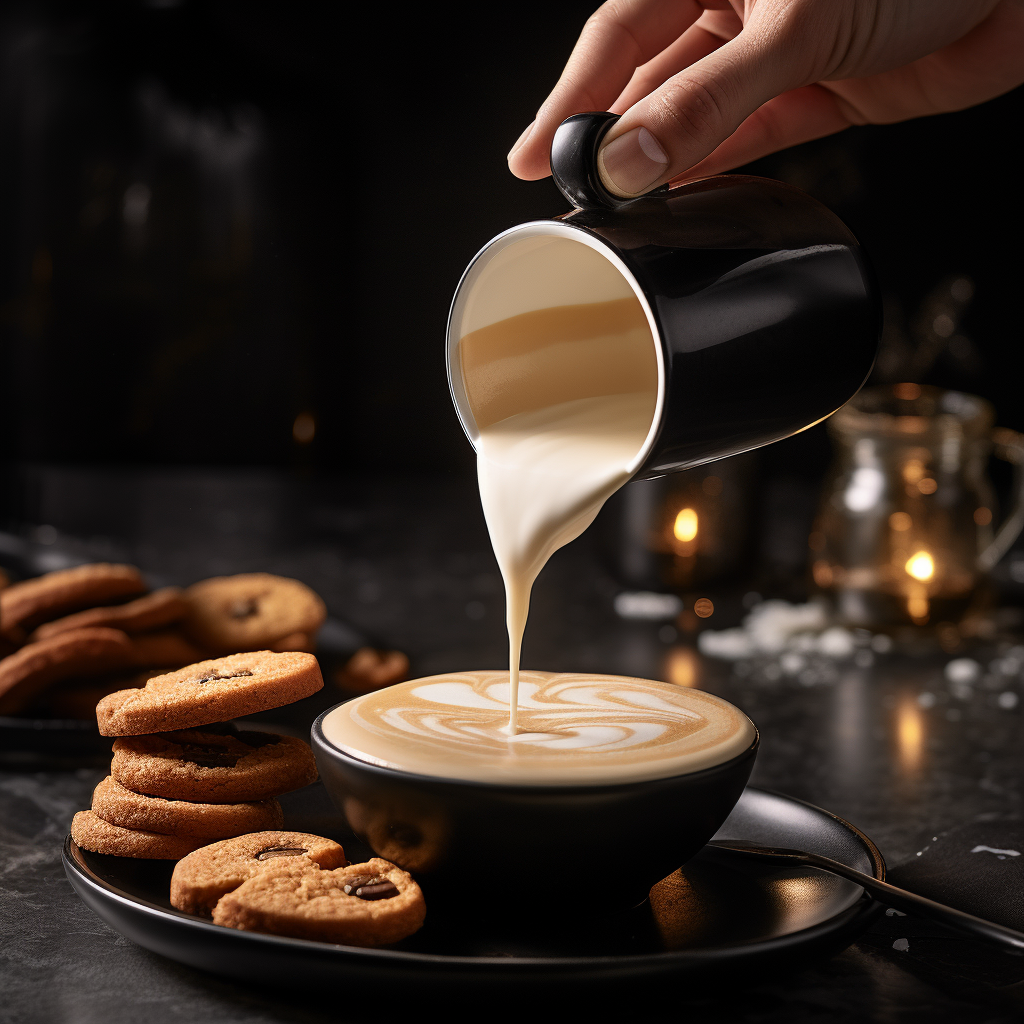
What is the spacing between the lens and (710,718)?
0.75m

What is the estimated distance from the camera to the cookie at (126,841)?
0.75 meters

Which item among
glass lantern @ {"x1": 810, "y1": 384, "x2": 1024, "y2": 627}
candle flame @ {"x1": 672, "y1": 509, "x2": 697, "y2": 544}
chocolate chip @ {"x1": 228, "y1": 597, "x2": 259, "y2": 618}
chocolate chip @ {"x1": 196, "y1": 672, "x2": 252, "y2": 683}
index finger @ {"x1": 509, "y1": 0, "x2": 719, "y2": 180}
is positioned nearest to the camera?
chocolate chip @ {"x1": 196, "y1": 672, "x2": 252, "y2": 683}

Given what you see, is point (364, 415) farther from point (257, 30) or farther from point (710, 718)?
point (710, 718)

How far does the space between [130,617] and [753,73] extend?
0.81m

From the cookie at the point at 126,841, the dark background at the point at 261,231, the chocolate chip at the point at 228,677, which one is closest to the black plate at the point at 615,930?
the cookie at the point at 126,841

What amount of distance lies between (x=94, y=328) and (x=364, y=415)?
0.61 m

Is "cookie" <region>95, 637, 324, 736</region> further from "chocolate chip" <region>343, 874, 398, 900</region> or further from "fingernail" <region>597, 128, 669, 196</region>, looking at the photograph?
"fingernail" <region>597, 128, 669, 196</region>

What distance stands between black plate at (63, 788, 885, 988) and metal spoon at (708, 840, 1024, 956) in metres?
0.01

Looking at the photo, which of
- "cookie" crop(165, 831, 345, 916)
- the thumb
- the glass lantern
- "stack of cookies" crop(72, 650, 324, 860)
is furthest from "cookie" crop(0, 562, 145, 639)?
the glass lantern

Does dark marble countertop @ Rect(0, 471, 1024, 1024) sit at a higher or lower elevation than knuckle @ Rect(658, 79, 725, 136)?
lower

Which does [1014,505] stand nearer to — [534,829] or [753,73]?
[753,73]

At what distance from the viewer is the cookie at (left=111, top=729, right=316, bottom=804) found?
76 cm

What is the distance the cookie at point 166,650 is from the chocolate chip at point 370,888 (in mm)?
600

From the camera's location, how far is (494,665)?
1441 millimetres
